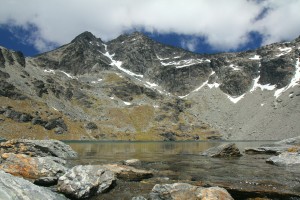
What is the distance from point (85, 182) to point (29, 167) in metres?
9.10

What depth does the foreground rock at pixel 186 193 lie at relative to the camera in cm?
1919

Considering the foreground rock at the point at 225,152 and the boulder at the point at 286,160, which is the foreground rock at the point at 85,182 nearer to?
the boulder at the point at 286,160

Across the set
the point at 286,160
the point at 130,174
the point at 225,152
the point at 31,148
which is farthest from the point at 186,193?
the point at 225,152

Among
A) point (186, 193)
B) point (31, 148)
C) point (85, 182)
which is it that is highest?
point (31, 148)

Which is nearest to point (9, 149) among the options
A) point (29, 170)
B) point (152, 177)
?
point (29, 170)

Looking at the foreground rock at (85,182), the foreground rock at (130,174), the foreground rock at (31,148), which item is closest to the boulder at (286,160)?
the foreground rock at (130,174)

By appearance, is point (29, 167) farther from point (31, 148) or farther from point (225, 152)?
point (225, 152)

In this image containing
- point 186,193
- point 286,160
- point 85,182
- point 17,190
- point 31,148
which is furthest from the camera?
point 31,148

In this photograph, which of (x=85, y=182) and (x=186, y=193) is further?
(x=85, y=182)

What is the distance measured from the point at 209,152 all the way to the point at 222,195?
150ft

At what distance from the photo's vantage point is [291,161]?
4256 cm

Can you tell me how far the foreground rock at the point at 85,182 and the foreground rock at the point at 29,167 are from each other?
5.00m

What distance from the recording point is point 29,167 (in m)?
29.3

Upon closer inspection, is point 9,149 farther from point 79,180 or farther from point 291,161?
point 291,161
